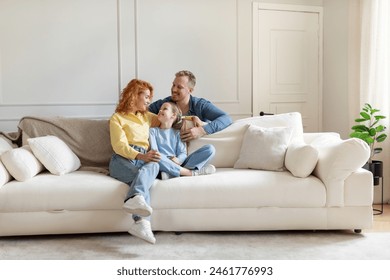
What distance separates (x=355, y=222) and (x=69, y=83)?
9.12 ft

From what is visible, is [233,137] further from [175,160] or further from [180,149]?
[175,160]

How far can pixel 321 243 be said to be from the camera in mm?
3242

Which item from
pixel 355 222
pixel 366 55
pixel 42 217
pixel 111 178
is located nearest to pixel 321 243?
pixel 355 222

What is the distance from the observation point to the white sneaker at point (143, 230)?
307 centimetres

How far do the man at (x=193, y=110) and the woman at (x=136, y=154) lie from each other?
274 millimetres

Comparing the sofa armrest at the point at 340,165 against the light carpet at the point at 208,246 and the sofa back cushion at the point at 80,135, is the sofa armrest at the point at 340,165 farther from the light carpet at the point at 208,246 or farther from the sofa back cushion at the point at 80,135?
the sofa back cushion at the point at 80,135

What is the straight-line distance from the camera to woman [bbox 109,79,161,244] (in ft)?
10.2

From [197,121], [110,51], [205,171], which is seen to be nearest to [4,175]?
[205,171]

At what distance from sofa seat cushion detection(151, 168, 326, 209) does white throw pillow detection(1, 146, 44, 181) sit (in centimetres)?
80

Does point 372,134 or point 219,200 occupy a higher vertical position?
point 372,134

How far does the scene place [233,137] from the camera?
396cm

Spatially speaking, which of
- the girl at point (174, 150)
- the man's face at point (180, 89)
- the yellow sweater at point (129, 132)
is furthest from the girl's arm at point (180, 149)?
the man's face at point (180, 89)

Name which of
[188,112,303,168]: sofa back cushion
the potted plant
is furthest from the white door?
[188,112,303,168]: sofa back cushion

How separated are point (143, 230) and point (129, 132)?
2.55ft
